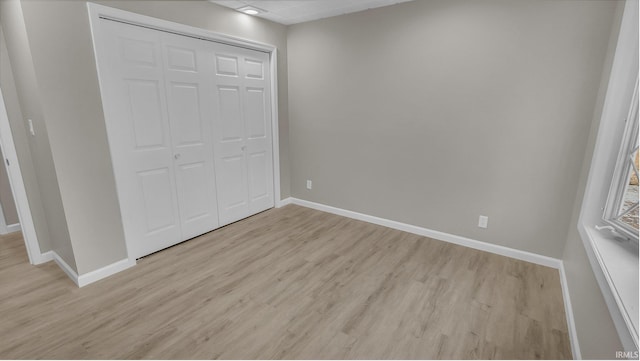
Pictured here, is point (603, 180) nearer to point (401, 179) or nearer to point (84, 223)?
point (401, 179)

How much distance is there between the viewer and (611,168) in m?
1.87

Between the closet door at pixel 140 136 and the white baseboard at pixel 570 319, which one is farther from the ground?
the closet door at pixel 140 136

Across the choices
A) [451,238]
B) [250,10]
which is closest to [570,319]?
[451,238]

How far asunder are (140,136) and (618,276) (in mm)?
3324

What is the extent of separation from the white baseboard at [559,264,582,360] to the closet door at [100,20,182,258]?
3.28 m

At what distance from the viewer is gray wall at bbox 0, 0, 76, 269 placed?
2074 mm

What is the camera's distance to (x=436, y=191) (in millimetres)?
3113

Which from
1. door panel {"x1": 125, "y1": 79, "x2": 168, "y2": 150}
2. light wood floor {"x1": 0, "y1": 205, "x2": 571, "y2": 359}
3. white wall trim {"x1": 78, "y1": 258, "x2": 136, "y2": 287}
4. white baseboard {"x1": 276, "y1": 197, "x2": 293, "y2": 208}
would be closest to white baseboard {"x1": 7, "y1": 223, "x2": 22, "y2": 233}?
light wood floor {"x1": 0, "y1": 205, "x2": 571, "y2": 359}

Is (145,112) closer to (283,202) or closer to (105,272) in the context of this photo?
(105,272)

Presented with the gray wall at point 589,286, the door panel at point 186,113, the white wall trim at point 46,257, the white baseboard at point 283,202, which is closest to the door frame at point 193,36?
the white baseboard at point 283,202

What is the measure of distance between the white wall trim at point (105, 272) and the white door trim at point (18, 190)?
2.54ft

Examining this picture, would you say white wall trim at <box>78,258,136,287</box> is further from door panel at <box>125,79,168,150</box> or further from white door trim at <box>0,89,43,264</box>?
door panel at <box>125,79,168,150</box>

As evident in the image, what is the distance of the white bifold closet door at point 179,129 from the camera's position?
2.44 metres

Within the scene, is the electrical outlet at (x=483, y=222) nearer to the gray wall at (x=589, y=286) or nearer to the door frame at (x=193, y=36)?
the gray wall at (x=589, y=286)
